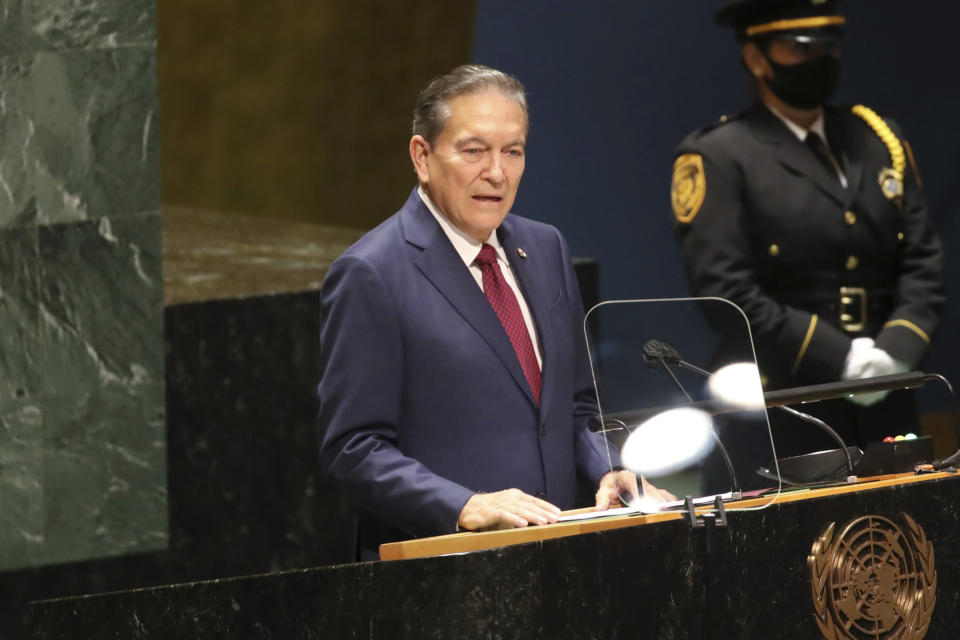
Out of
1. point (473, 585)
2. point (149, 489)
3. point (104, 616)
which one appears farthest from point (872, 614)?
point (149, 489)

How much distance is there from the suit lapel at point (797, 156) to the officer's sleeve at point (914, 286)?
217 mm

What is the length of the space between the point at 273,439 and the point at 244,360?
245 mm

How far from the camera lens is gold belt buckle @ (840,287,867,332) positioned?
4.17 m

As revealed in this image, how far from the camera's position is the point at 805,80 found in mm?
4199

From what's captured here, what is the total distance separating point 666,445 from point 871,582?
34 cm

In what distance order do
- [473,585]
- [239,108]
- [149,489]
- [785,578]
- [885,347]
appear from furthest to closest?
1. [239,108]
2. [149,489]
3. [885,347]
4. [785,578]
5. [473,585]

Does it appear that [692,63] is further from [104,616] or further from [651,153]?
[104,616]

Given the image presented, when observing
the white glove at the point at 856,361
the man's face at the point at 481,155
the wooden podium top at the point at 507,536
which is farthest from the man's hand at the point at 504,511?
the white glove at the point at 856,361

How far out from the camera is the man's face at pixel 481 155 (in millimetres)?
2621

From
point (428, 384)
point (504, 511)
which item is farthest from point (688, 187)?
point (504, 511)

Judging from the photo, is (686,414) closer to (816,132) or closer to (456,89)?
(456,89)

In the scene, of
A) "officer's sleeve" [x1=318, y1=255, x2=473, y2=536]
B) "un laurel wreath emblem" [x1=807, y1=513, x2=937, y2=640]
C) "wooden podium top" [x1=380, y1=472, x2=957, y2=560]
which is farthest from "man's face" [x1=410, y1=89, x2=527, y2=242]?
"un laurel wreath emblem" [x1=807, y1=513, x2=937, y2=640]

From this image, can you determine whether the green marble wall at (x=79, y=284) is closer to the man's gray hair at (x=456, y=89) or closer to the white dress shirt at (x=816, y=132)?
the white dress shirt at (x=816, y=132)

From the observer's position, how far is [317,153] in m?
5.06
